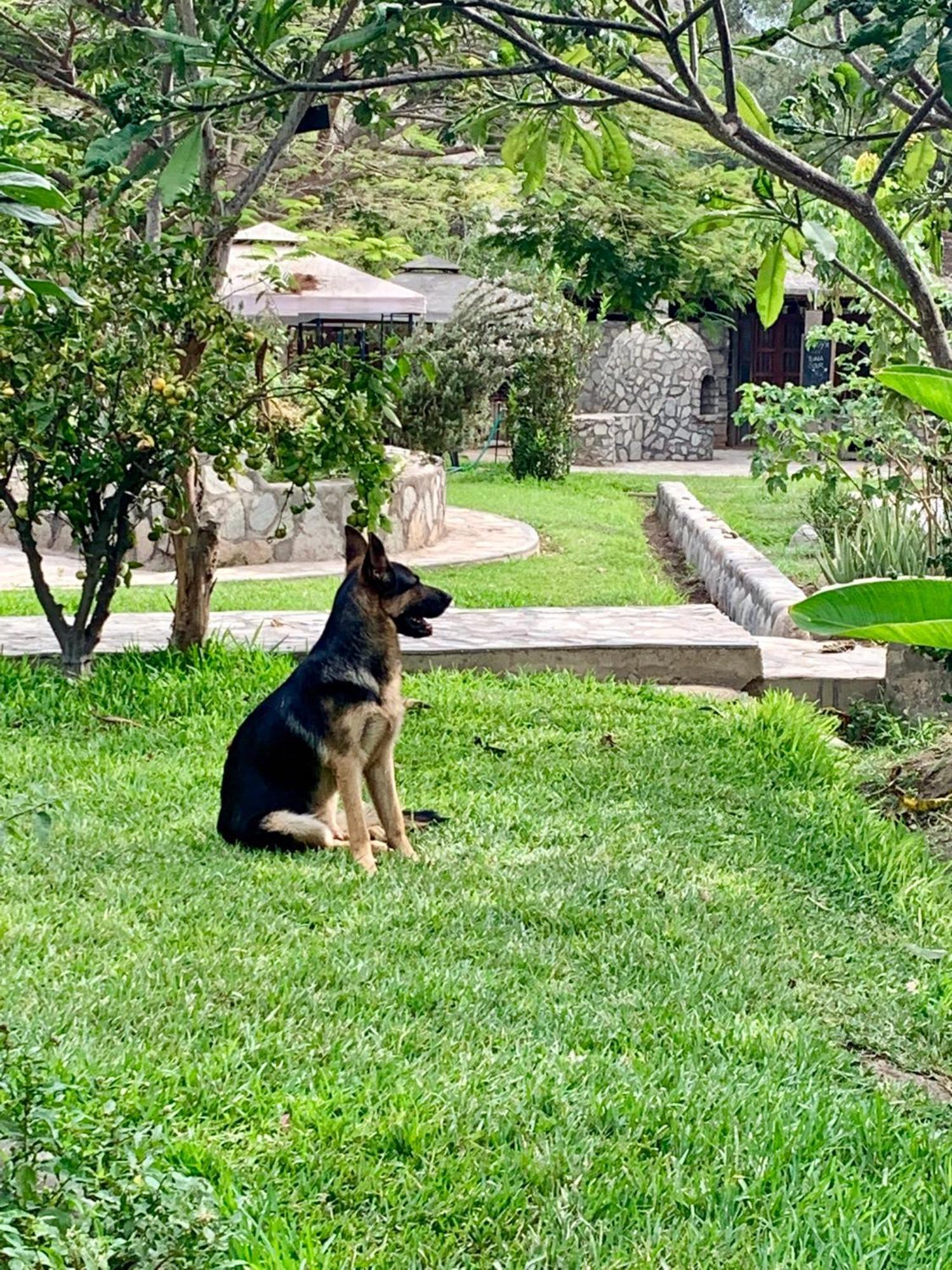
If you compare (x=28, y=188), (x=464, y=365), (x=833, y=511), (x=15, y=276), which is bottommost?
(x=833, y=511)

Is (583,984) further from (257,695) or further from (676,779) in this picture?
(257,695)

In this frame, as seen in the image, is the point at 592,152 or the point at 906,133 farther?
the point at 592,152

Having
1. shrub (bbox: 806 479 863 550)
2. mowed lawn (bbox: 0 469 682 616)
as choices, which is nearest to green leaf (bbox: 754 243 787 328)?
mowed lawn (bbox: 0 469 682 616)

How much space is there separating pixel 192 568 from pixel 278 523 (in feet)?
18.8

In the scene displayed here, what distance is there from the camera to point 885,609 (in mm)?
3199

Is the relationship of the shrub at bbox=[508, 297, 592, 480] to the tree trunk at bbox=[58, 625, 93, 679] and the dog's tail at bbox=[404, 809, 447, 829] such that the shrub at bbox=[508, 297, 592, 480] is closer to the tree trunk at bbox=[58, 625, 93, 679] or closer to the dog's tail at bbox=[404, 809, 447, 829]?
the tree trunk at bbox=[58, 625, 93, 679]

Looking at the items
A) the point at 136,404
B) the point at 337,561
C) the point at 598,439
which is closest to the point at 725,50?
the point at 136,404

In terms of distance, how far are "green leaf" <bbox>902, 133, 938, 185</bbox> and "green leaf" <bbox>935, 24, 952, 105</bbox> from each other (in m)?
2.94

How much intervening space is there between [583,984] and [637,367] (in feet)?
86.2

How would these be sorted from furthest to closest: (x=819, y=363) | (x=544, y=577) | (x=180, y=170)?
(x=819, y=363) < (x=544, y=577) < (x=180, y=170)

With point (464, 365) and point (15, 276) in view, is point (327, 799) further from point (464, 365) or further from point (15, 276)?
point (464, 365)

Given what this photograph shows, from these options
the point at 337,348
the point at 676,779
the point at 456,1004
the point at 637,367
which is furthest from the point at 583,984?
the point at 637,367

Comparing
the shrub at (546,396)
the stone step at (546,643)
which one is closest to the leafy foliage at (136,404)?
the stone step at (546,643)

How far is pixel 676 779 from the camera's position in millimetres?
6258
